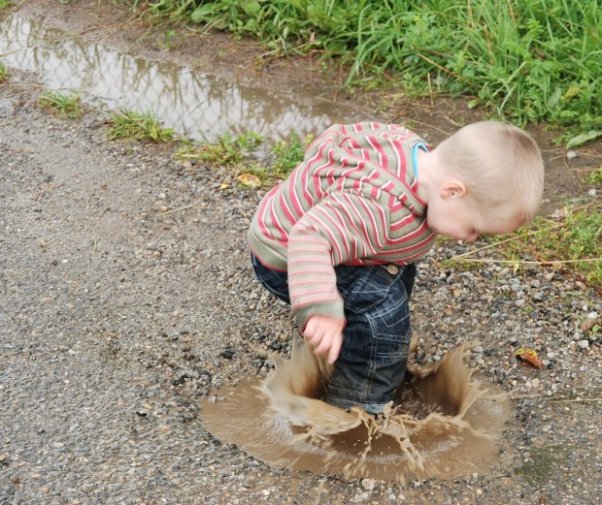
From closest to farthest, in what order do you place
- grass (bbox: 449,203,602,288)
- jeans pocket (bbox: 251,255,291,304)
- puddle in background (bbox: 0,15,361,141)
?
jeans pocket (bbox: 251,255,291,304) → grass (bbox: 449,203,602,288) → puddle in background (bbox: 0,15,361,141)

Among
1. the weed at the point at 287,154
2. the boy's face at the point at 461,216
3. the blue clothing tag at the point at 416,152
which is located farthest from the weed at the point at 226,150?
the boy's face at the point at 461,216

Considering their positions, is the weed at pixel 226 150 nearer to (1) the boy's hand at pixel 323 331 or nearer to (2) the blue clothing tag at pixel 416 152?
(2) the blue clothing tag at pixel 416 152

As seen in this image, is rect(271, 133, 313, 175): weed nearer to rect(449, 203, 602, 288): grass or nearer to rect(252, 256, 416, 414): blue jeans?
rect(449, 203, 602, 288): grass

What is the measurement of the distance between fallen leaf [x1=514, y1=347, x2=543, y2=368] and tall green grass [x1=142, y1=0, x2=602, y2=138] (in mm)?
1642

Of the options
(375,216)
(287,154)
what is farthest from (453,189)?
(287,154)

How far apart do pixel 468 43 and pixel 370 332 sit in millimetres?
2697

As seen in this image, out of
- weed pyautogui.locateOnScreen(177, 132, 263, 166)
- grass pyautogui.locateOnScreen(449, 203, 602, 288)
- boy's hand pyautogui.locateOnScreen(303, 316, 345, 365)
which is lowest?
weed pyautogui.locateOnScreen(177, 132, 263, 166)

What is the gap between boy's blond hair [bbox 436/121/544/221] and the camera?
8.56ft

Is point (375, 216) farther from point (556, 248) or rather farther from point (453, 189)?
point (556, 248)

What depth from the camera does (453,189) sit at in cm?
268

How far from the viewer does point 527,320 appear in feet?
12.0

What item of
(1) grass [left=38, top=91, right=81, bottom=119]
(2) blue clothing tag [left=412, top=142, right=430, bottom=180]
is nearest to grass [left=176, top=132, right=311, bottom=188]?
(1) grass [left=38, top=91, right=81, bottom=119]

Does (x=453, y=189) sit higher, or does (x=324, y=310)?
(x=453, y=189)

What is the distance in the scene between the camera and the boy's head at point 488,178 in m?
2.61
